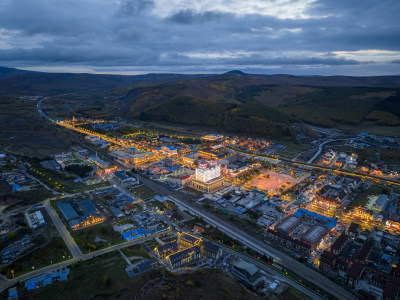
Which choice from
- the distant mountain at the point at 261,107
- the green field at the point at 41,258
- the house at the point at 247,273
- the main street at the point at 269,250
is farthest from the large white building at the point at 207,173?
the distant mountain at the point at 261,107

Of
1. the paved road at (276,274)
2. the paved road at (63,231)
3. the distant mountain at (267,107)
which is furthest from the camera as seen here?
the distant mountain at (267,107)

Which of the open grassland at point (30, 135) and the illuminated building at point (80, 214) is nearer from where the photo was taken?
the illuminated building at point (80, 214)

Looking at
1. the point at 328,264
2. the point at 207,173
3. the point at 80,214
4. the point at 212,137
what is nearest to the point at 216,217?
the point at 207,173

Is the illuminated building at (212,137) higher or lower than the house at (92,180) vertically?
lower

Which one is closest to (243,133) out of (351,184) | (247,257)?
(351,184)

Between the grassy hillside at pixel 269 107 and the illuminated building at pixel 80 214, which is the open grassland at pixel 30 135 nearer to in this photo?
the illuminated building at pixel 80 214

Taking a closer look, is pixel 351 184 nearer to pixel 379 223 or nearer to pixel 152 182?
pixel 379 223
